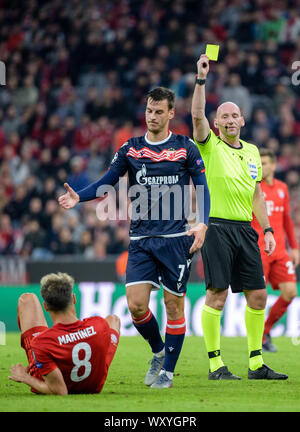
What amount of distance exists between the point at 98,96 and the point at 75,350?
46.5 feet

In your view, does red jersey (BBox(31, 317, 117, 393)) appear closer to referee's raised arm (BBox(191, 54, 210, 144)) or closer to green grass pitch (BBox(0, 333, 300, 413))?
green grass pitch (BBox(0, 333, 300, 413))

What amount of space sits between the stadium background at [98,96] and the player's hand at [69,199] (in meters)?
6.48

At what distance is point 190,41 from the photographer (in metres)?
18.4

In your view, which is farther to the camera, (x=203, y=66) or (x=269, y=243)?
(x=269, y=243)

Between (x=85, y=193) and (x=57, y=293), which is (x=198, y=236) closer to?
(x=85, y=193)

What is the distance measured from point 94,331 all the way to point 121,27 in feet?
50.3

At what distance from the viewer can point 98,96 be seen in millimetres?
19109

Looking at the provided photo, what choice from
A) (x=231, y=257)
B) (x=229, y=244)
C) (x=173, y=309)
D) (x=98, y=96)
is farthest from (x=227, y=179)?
(x=98, y=96)

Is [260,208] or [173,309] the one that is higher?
[260,208]

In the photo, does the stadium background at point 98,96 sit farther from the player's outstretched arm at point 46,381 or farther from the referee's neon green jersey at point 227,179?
the player's outstretched arm at point 46,381

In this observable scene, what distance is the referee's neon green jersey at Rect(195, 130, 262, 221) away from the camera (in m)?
7.15

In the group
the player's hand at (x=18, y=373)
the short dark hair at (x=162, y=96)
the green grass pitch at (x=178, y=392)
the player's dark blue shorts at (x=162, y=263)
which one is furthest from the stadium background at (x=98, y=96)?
the player's hand at (x=18, y=373)

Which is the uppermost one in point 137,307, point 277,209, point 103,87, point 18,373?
point 103,87

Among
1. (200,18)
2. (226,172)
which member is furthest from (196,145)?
(200,18)
